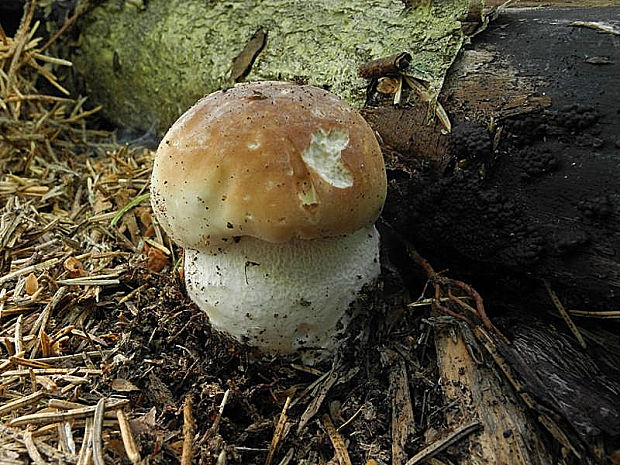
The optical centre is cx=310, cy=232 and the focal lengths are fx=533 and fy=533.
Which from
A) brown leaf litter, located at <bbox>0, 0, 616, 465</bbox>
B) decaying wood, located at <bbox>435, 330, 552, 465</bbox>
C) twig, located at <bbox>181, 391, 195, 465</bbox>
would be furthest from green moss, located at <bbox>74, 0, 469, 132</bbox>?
twig, located at <bbox>181, 391, 195, 465</bbox>

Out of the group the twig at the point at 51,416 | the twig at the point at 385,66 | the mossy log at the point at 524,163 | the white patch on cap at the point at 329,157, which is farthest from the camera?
the twig at the point at 385,66

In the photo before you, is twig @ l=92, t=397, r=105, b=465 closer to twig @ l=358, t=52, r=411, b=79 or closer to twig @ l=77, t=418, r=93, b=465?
twig @ l=77, t=418, r=93, b=465

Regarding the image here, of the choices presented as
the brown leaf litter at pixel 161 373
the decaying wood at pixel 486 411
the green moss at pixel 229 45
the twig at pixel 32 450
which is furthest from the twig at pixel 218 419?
the green moss at pixel 229 45

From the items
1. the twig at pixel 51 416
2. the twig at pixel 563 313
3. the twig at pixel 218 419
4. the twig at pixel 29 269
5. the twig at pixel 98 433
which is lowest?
the twig at pixel 29 269

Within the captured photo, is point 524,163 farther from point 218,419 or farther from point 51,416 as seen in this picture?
point 51,416

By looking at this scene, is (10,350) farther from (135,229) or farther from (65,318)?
(135,229)

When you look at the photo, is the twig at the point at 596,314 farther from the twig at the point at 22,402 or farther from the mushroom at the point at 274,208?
the twig at the point at 22,402

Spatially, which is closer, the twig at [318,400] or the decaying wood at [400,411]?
the decaying wood at [400,411]

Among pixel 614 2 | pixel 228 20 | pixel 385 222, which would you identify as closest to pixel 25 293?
pixel 385 222
